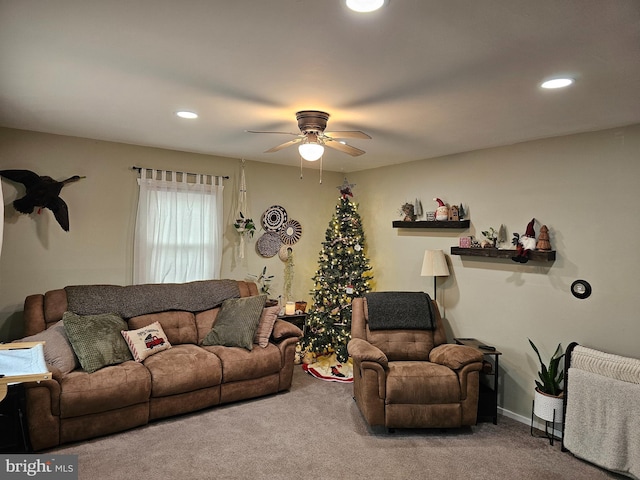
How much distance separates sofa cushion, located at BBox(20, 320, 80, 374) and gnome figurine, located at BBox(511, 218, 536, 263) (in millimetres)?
3966

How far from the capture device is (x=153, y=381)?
140 inches

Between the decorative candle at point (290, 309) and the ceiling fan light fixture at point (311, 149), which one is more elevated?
the ceiling fan light fixture at point (311, 149)

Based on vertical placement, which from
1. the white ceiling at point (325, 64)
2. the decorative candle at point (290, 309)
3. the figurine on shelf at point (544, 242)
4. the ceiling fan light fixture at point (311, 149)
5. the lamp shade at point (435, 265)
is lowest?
the decorative candle at point (290, 309)

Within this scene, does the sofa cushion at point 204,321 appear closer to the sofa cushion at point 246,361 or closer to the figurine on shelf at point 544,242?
the sofa cushion at point 246,361

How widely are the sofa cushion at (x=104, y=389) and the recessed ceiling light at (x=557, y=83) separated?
11.8 feet

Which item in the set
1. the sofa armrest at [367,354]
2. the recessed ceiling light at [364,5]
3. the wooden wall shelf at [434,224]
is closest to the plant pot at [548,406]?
the sofa armrest at [367,354]

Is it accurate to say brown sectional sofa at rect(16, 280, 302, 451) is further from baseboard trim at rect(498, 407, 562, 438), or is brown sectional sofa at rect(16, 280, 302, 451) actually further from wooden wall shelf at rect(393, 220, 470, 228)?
baseboard trim at rect(498, 407, 562, 438)

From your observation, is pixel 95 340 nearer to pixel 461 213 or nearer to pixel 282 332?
pixel 282 332

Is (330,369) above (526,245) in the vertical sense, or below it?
below

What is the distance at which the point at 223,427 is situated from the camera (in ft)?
11.8

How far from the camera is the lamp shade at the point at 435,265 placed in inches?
179

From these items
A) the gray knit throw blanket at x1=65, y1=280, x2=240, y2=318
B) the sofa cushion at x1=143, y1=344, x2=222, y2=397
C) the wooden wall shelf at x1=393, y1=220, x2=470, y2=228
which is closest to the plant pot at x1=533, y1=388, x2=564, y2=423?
the wooden wall shelf at x1=393, y1=220, x2=470, y2=228

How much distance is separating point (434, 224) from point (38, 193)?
404 centimetres

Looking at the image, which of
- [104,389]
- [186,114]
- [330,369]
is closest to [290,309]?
[330,369]
